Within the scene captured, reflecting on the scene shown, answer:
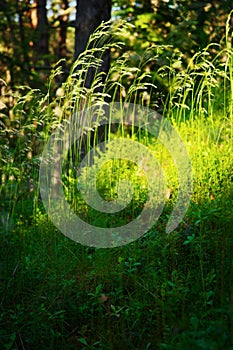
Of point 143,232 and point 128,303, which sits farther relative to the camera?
point 143,232

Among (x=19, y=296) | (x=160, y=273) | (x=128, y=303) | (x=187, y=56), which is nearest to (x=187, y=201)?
(x=160, y=273)

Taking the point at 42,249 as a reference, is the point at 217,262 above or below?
above

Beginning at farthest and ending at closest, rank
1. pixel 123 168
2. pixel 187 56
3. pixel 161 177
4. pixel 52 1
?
pixel 52 1 → pixel 187 56 → pixel 123 168 → pixel 161 177

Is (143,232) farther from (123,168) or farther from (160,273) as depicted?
(123,168)

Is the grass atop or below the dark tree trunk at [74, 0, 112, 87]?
below

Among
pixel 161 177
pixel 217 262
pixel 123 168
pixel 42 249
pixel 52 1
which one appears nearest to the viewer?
pixel 217 262

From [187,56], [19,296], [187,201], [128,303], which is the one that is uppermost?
[187,56]

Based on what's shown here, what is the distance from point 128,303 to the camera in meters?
2.63

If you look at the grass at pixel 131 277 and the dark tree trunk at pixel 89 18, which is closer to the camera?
the grass at pixel 131 277

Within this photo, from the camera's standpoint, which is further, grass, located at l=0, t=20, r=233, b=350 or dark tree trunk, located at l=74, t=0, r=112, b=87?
dark tree trunk, located at l=74, t=0, r=112, b=87

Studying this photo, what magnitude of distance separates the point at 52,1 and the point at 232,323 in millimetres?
9326

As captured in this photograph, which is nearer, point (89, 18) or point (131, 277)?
point (131, 277)

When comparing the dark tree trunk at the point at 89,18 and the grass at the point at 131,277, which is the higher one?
the dark tree trunk at the point at 89,18

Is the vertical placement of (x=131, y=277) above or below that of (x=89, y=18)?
below
